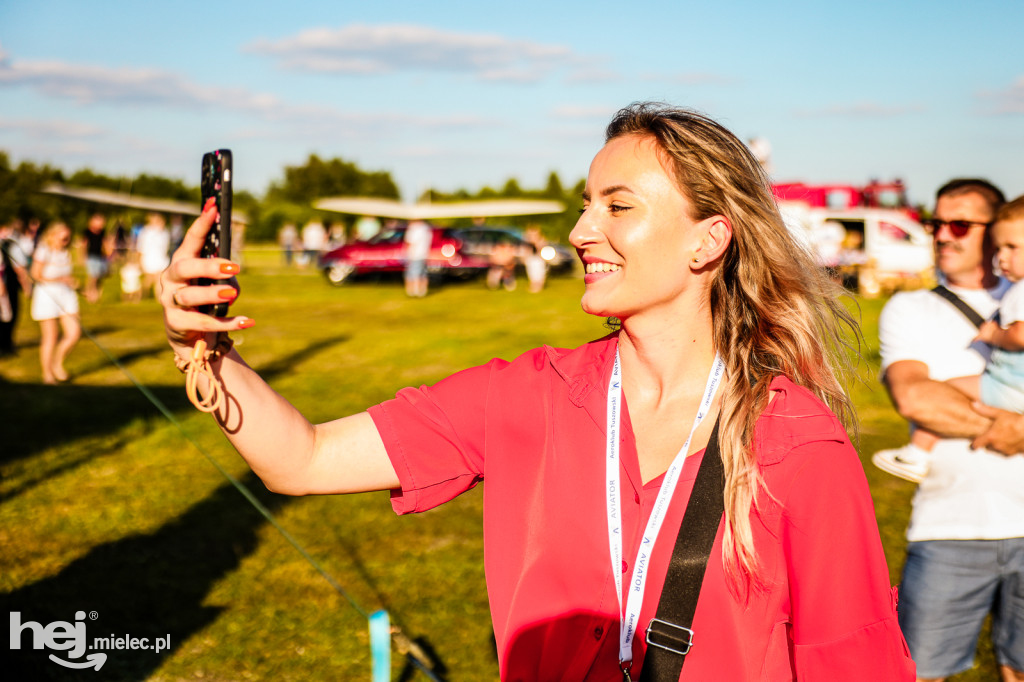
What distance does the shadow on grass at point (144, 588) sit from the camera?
146 inches

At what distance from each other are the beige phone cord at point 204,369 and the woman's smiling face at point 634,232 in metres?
0.76

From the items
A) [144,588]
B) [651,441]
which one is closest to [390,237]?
[144,588]

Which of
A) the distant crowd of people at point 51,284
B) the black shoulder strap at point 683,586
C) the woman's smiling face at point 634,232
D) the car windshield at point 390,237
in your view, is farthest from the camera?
the car windshield at point 390,237

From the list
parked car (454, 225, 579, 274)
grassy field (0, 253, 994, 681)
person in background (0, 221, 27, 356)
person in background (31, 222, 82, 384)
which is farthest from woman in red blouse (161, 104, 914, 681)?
parked car (454, 225, 579, 274)


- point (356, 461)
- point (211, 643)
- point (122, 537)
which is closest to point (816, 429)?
point (356, 461)

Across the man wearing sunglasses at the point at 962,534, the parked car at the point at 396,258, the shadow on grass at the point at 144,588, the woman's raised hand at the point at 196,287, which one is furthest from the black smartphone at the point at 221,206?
→ the parked car at the point at 396,258

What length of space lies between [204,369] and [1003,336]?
2433 millimetres

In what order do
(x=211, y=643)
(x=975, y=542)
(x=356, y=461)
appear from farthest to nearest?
(x=211, y=643) < (x=975, y=542) < (x=356, y=461)

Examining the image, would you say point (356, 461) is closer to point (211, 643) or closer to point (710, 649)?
point (710, 649)

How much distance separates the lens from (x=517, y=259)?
25266 millimetres

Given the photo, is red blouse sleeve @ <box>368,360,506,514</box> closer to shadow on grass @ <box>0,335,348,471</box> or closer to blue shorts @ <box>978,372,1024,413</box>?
shadow on grass @ <box>0,335,348,471</box>

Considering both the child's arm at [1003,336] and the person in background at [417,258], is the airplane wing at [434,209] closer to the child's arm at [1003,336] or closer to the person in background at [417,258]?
the person in background at [417,258]

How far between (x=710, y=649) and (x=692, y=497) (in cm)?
28

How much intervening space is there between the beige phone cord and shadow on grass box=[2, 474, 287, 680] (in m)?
1.85
